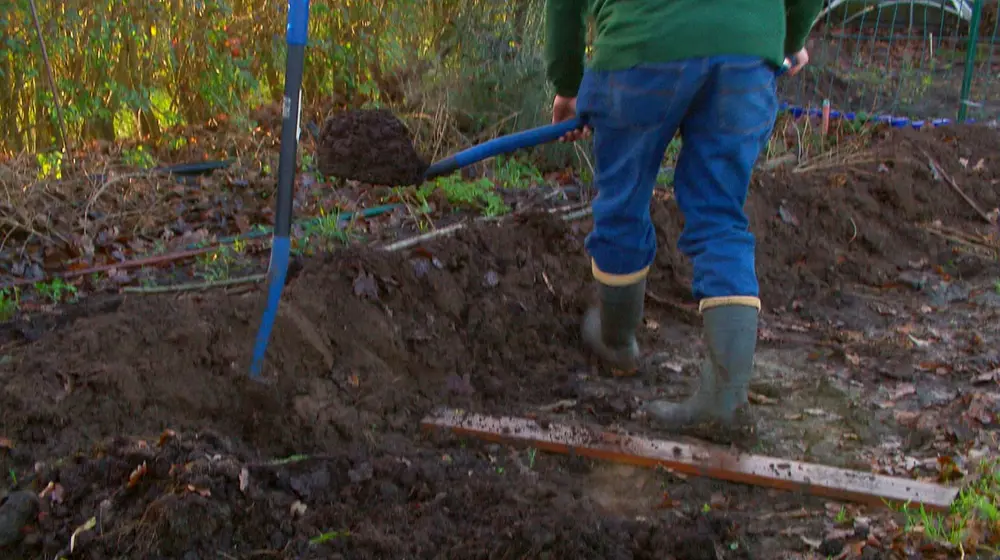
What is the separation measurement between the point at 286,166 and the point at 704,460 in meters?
1.46

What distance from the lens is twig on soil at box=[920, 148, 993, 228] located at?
18.7 feet

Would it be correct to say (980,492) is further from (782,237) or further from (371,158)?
(782,237)

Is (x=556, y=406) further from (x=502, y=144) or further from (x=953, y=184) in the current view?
(x=953, y=184)

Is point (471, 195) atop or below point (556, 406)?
atop

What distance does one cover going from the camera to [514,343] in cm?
363

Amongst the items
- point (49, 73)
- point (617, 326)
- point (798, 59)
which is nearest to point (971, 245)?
point (798, 59)

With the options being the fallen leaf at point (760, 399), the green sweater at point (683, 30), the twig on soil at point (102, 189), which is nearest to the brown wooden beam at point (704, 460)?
the fallen leaf at point (760, 399)

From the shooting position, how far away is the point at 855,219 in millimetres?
5211

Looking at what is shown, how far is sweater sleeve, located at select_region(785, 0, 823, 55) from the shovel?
0.23 ft

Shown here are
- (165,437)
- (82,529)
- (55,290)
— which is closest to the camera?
(82,529)

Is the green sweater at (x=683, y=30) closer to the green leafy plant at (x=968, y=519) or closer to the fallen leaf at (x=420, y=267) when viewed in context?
the fallen leaf at (x=420, y=267)

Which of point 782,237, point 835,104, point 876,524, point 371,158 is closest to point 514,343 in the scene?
point 371,158

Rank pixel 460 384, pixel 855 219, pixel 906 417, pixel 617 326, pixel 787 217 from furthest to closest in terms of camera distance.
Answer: pixel 855 219, pixel 787 217, pixel 617 326, pixel 460 384, pixel 906 417

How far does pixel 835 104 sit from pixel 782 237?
4197 millimetres
